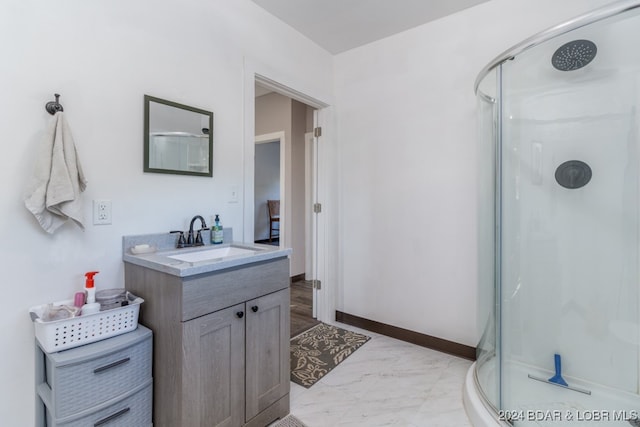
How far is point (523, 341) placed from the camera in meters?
1.93

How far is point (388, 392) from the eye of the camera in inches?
76.0

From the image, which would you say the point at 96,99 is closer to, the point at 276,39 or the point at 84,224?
the point at 84,224

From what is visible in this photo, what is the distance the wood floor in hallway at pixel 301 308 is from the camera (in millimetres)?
2939

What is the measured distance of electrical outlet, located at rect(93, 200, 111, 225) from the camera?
1489mm

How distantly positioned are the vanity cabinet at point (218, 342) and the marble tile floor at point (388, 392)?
28 cm

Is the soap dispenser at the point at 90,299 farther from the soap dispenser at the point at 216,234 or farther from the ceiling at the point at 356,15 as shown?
the ceiling at the point at 356,15

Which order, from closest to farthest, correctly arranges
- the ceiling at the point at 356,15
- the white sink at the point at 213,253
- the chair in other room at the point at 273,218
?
the white sink at the point at 213,253, the ceiling at the point at 356,15, the chair in other room at the point at 273,218

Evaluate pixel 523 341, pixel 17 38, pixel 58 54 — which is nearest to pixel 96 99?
pixel 58 54

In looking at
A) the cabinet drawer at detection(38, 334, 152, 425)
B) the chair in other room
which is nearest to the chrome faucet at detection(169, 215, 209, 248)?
the cabinet drawer at detection(38, 334, 152, 425)

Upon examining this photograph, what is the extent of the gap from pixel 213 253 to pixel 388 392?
140 cm

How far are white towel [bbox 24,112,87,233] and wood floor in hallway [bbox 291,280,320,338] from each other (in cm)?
197

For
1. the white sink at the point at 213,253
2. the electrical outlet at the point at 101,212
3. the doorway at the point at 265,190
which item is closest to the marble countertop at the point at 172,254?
the white sink at the point at 213,253

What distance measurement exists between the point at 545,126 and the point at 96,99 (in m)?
2.50

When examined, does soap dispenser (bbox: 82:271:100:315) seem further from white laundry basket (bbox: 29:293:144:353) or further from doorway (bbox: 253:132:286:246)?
doorway (bbox: 253:132:286:246)
